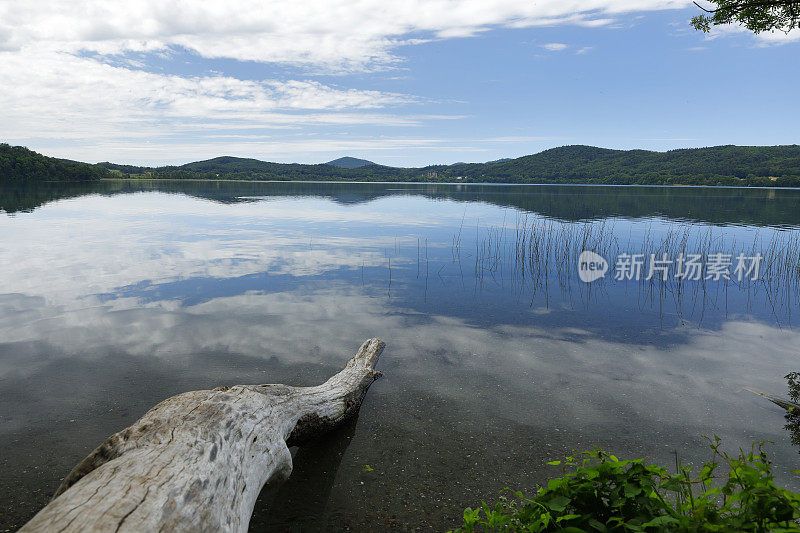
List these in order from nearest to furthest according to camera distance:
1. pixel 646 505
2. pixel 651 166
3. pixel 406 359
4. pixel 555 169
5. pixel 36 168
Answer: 1. pixel 646 505
2. pixel 406 359
3. pixel 36 168
4. pixel 651 166
5. pixel 555 169

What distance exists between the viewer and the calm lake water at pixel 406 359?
4.61 metres

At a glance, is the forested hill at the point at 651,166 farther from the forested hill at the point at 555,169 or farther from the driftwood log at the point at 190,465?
the driftwood log at the point at 190,465

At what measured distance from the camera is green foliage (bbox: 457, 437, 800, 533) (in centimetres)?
161

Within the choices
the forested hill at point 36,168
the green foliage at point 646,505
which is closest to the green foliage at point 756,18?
the green foliage at point 646,505

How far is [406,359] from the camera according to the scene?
7.50 m

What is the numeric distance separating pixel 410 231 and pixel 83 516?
23.0m

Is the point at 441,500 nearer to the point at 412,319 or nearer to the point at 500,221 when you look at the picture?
the point at 412,319

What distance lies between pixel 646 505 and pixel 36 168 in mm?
128168

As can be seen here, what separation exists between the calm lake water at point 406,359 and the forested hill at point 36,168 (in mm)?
101780

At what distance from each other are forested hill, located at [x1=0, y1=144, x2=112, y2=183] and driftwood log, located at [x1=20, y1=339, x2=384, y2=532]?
11517cm

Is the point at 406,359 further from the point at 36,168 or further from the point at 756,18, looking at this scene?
the point at 36,168

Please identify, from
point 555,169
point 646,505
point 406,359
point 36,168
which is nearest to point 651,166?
point 555,169

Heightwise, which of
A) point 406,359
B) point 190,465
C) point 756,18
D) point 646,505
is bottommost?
point 406,359

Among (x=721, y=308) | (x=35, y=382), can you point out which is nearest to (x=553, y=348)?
(x=721, y=308)
